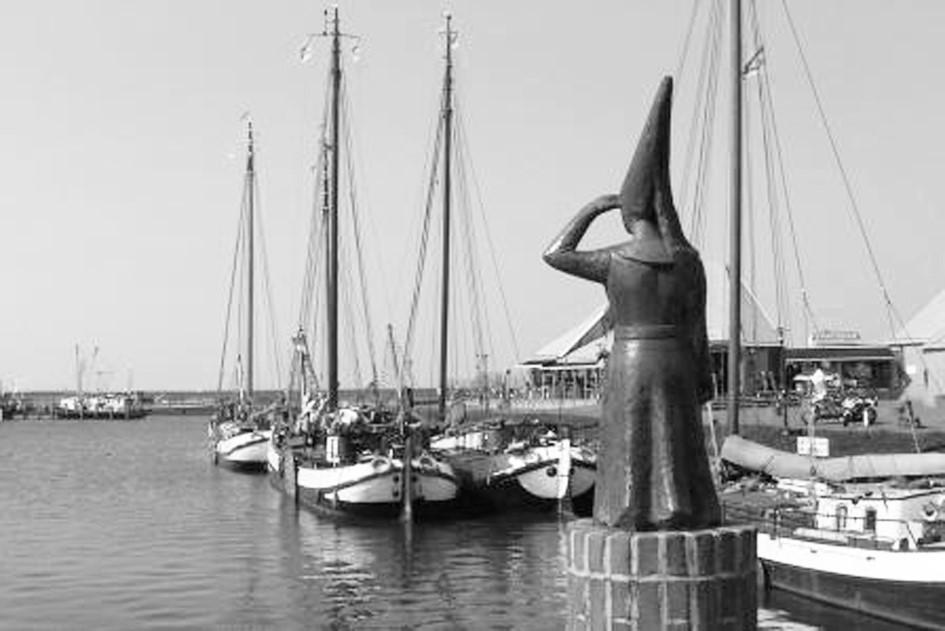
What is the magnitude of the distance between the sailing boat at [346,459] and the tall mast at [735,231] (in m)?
10.6

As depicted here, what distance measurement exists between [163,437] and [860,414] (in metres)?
94.5

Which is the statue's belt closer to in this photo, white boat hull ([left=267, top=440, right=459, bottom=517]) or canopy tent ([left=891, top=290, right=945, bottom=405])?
white boat hull ([left=267, top=440, right=459, bottom=517])

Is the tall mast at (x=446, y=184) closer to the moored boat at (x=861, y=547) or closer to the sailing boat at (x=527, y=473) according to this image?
the sailing boat at (x=527, y=473)

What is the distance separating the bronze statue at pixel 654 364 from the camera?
11273 millimetres

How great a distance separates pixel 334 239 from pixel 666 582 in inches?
1710

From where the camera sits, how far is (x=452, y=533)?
38.0 m

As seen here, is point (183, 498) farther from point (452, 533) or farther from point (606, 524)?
point (606, 524)

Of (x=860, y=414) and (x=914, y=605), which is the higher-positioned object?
(x=860, y=414)

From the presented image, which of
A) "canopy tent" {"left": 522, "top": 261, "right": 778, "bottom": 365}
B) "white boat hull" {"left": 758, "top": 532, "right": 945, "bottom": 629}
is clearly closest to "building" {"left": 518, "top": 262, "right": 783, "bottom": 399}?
"canopy tent" {"left": 522, "top": 261, "right": 778, "bottom": 365}

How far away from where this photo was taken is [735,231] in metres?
34.0

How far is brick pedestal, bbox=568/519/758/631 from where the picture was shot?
1057cm

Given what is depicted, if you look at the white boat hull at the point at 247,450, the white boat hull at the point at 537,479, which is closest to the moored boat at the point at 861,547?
the white boat hull at the point at 537,479

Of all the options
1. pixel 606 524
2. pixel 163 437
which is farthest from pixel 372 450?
pixel 163 437

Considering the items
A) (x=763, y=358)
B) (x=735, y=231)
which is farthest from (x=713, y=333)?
(x=735, y=231)
